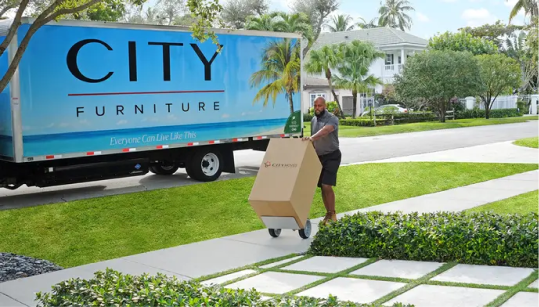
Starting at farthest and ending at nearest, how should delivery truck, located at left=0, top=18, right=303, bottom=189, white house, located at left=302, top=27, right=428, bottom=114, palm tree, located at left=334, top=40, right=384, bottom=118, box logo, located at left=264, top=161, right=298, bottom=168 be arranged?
white house, located at left=302, top=27, right=428, bottom=114, palm tree, located at left=334, top=40, right=384, bottom=118, delivery truck, located at left=0, top=18, right=303, bottom=189, box logo, located at left=264, top=161, right=298, bottom=168

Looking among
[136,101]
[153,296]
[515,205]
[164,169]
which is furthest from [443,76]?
[153,296]

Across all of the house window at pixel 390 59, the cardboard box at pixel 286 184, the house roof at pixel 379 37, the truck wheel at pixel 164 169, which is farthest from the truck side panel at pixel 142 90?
the house window at pixel 390 59

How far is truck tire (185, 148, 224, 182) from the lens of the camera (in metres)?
14.8

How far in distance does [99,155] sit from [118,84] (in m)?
1.52

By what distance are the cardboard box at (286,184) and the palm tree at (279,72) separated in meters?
7.35

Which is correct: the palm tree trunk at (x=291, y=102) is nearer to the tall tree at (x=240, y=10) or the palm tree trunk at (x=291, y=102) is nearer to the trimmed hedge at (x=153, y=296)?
the trimmed hedge at (x=153, y=296)

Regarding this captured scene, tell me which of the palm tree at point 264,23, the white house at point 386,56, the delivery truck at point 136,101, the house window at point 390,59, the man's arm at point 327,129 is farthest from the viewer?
the house window at point 390,59

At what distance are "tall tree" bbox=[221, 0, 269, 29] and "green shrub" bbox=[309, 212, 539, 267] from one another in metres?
49.3

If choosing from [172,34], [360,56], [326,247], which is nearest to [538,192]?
[326,247]

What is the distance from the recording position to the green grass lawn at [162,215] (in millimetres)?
9055

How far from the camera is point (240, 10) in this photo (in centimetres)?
5606

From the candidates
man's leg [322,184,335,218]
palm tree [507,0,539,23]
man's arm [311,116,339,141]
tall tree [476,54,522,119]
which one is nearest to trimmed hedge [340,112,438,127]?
tall tree [476,54,522,119]

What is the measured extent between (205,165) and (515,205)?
712 cm

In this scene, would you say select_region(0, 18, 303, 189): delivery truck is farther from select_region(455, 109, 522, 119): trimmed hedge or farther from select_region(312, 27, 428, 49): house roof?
select_region(312, 27, 428, 49): house roof
